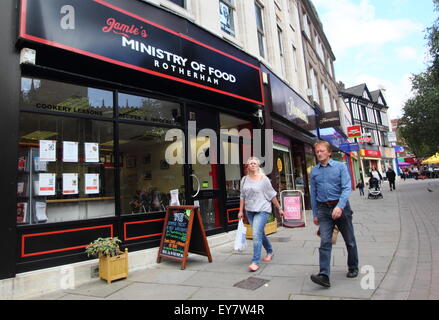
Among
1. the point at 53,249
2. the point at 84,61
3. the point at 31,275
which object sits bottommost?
the point at 31,275

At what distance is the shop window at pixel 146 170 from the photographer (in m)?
5.38

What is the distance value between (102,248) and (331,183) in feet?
11.1

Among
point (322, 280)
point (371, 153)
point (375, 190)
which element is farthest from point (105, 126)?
point (371, 153)

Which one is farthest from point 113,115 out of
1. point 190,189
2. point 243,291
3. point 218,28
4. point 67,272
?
point 218,28

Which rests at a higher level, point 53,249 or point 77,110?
point 77,110

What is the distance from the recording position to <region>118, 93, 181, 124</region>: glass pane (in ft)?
17.7

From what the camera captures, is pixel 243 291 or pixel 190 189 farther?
pixel 190 189

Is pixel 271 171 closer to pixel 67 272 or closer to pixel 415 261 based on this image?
pixel 415 261

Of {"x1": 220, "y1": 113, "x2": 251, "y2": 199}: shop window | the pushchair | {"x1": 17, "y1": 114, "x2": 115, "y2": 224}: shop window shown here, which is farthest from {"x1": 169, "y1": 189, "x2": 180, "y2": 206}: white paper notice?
the pushchair

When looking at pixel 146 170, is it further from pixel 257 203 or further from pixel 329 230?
pixel 329 230

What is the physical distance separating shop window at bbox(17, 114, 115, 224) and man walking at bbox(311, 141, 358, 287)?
3.48m

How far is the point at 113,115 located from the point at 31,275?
2.84 metres

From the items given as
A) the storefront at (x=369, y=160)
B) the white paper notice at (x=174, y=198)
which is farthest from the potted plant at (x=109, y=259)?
the storefront at (x=369, y=160)
